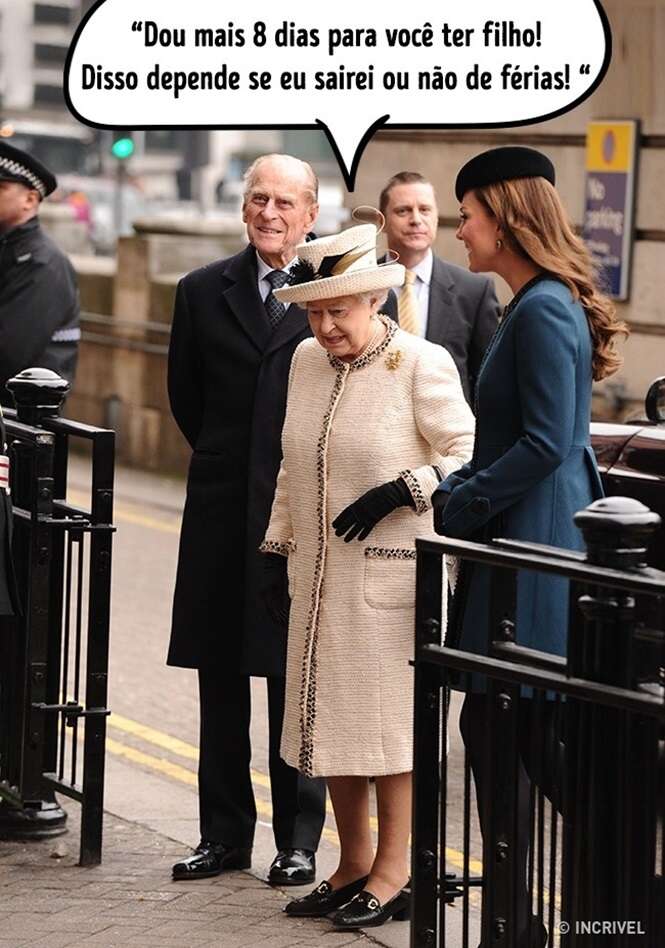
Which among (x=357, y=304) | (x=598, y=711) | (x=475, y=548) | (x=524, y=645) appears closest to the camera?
(x=598, y=711)

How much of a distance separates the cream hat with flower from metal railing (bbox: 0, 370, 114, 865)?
80 cm

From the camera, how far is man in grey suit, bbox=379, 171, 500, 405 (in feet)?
25.0

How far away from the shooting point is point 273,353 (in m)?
5.89

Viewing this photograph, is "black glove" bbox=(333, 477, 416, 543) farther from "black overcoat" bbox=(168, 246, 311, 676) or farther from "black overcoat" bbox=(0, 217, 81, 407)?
"black overcoat" bbox=(0, 217, 81, 407)

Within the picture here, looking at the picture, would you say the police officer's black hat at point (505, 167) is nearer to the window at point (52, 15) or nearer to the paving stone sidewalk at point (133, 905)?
the paving stone sidewalk at point (133, 905)

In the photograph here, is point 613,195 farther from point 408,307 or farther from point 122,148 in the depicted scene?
point 122,148

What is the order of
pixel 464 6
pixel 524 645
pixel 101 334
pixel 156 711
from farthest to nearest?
pixel 101 334
pixel 156 711
pixel 464 6
pixel 524 645

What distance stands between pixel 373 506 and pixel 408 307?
2.42 metres

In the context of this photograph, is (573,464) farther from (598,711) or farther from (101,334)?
(101,334)

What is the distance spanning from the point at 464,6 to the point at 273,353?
209 cm

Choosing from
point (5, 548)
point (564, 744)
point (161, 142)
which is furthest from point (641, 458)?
point (161, 142)

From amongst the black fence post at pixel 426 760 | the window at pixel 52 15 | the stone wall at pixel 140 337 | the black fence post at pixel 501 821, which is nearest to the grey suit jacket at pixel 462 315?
the black fence post at pixel 426 760

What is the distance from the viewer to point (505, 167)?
Answer: 4.91 metres

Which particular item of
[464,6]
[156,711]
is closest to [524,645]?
[464,6]
